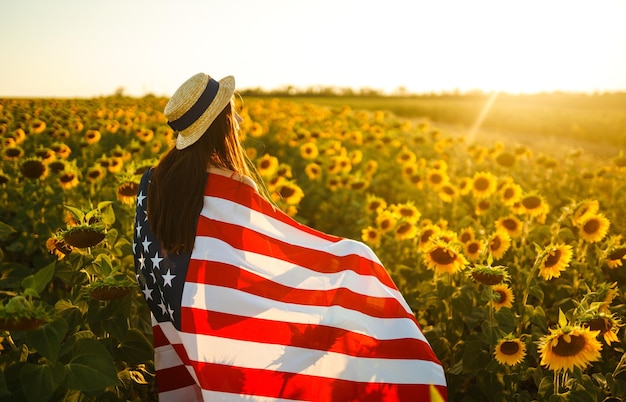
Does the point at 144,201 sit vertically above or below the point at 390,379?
above

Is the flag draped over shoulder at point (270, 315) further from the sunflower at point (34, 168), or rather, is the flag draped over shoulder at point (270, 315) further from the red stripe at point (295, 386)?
the sunflower at point (34, 168)

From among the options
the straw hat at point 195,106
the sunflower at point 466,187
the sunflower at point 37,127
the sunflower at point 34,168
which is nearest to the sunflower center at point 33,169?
the sunflower at point 34,168

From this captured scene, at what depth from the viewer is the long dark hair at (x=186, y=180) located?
2.47 metres

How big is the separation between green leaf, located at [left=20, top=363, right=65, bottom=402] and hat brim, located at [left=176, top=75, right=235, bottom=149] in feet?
3.71

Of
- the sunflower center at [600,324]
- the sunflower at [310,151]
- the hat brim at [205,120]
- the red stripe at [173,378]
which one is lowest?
the red stripe at [173,378]

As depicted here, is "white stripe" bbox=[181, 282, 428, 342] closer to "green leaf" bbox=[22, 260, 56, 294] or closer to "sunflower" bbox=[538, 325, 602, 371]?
"sunflower" bbox=[538, 325, 602, 371]

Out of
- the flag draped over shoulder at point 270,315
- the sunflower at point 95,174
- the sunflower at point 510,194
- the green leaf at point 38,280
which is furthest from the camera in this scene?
the sunflower at point 95,174

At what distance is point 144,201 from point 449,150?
701cm

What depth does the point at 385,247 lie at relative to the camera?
4371 mm

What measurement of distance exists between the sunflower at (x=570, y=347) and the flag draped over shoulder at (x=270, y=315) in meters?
0.47

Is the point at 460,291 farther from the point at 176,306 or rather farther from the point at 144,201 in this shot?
the point at 144,201

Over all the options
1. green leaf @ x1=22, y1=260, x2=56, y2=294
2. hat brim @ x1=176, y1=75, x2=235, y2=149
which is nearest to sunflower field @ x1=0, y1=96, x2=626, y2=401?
green leaf @ x1=22, y1=260, x2=56, y2=294

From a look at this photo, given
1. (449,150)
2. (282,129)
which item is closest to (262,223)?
(449,150)

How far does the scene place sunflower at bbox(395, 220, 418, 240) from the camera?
13.1 feet
